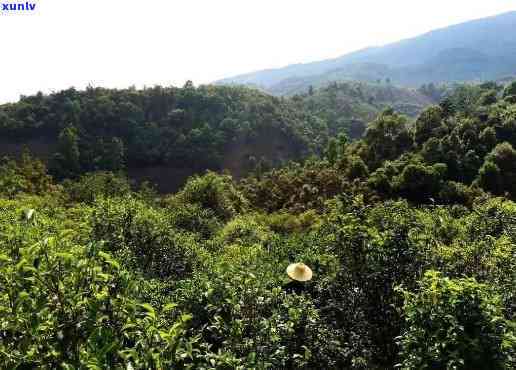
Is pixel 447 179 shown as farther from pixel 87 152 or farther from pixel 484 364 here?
pixel 87 152

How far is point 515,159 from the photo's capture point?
3897 centimetres

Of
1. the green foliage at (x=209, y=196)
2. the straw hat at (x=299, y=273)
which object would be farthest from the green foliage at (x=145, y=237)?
the green foliage at (x=209, y=196)

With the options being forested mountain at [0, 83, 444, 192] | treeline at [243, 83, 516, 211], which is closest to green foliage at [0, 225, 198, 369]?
treeline at [243, 83, 516, 211]

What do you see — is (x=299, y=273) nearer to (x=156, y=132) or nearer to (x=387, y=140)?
(x=387, y=140)

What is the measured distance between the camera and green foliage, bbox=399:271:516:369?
5.78m

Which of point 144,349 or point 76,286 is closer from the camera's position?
point 144,349

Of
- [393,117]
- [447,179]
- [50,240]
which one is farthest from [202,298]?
[393,117]

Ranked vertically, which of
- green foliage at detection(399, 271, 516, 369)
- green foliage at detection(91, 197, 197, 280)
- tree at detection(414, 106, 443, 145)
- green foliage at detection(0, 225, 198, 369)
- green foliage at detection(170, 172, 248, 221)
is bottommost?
green foliage at detection(170, 172, 248, 221)

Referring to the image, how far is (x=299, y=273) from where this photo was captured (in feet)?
35.5

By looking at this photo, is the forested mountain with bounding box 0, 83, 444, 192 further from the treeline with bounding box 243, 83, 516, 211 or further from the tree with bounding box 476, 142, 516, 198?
the tree with bounding box 476, 142, 516, 198

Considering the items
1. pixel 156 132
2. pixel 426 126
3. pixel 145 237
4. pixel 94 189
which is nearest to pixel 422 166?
pixel 426 126

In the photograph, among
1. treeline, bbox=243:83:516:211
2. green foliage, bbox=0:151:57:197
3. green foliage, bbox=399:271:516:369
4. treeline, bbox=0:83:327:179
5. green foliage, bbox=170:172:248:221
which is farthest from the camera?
treeline, bbox=0:83:327:179

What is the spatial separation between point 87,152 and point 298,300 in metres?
71.7

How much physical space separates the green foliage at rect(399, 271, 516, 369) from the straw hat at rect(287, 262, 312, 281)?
437cm
